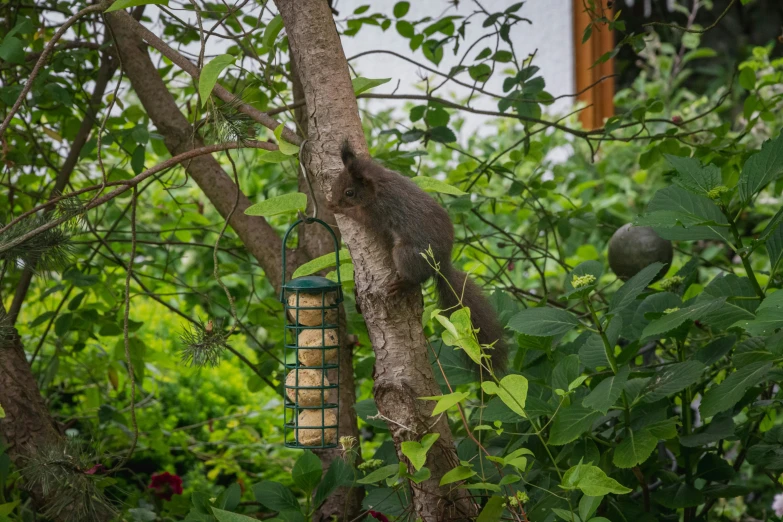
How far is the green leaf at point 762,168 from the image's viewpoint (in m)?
1.39

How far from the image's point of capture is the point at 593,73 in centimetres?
463

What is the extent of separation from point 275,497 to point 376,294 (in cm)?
46

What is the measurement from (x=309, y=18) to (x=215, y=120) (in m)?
0.25

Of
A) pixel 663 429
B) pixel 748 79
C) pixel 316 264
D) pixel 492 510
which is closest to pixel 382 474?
pixel 492 510

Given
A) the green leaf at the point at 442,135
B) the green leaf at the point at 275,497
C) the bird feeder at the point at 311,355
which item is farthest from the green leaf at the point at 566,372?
the green leaf at the point at 442,135

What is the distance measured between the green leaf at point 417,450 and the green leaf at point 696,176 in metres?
0.70

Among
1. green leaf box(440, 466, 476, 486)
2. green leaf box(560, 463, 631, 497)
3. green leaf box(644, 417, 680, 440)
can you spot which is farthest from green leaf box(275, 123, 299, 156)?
green leaf box(644, 417, 680, 440)

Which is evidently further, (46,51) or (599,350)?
(599,350)

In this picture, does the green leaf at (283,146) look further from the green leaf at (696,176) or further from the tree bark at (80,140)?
the tree bark at (80,140)

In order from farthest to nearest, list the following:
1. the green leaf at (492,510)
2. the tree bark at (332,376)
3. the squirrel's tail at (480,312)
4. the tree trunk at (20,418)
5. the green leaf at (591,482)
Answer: the tree bark at (332,376), the tree trunk at (20,418), the squirrel's tail at (480,312), the green leaf at (492,510), the green leaf at (591,482)

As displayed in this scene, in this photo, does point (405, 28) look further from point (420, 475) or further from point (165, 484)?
point (165, 484)

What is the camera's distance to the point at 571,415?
140 cm

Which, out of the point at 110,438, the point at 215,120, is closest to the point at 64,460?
the point at 215,120

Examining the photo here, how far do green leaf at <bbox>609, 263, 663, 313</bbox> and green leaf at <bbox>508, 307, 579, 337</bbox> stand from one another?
94mm
